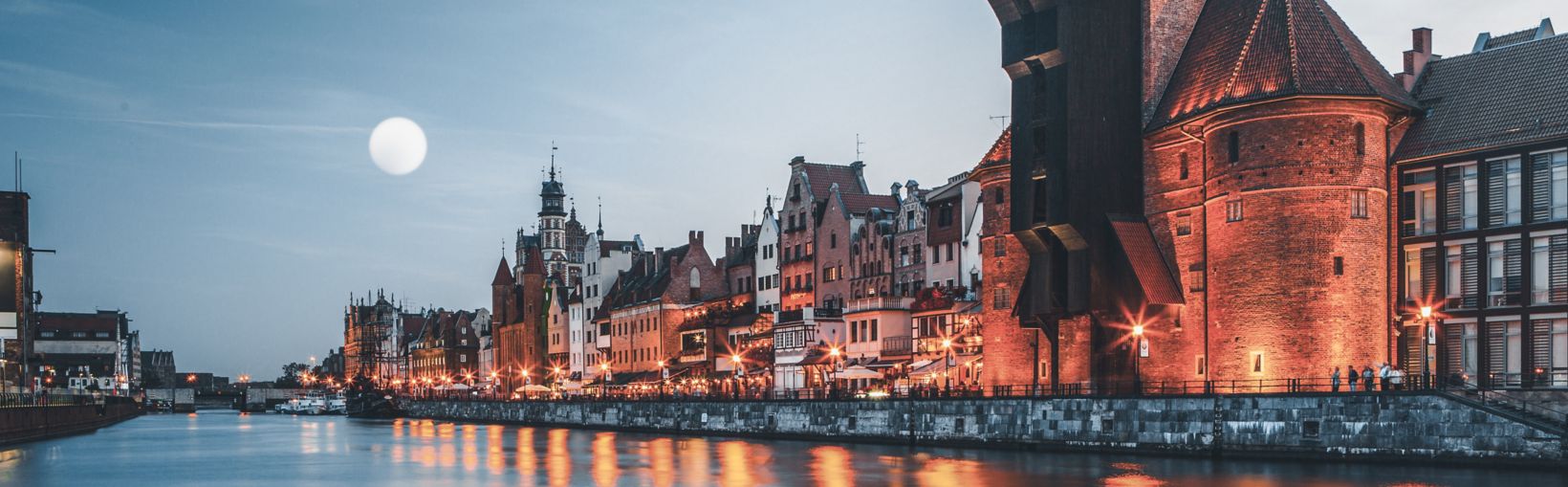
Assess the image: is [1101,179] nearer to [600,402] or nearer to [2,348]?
[600,402]

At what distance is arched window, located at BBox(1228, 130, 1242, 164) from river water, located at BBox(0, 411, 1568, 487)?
1167 centimetres

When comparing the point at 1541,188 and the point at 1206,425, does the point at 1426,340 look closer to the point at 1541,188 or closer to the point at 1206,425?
the point at 1541,188

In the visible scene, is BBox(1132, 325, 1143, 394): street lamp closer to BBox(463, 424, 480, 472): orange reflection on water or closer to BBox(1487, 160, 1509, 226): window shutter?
BBox(1487, 160, 1509, 226): window shutter

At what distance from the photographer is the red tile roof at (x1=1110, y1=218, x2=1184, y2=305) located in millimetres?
60500

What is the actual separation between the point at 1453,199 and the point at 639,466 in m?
31.5

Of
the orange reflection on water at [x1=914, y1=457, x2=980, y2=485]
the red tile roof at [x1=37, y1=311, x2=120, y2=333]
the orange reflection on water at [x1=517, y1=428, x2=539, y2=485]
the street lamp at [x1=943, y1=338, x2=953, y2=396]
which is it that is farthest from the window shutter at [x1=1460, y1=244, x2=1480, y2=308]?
the red tile roof at [x1=37, y1=311, x2=120, y2=333]


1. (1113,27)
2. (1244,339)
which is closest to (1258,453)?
(1244,339)

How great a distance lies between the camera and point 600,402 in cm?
10856

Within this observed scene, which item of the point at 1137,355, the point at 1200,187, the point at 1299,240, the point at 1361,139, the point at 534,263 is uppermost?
the point at 1361,139

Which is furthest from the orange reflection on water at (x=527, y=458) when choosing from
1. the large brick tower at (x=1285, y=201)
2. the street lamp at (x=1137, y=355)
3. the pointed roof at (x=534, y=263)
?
the pointed roof at (x=534, y=263)

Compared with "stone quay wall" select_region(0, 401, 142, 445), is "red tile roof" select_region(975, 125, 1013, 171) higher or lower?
higher

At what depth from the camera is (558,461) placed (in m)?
66.4

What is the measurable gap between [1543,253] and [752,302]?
66640 millimetres

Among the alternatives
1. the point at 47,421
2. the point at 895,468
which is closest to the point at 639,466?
the point at 895,468
